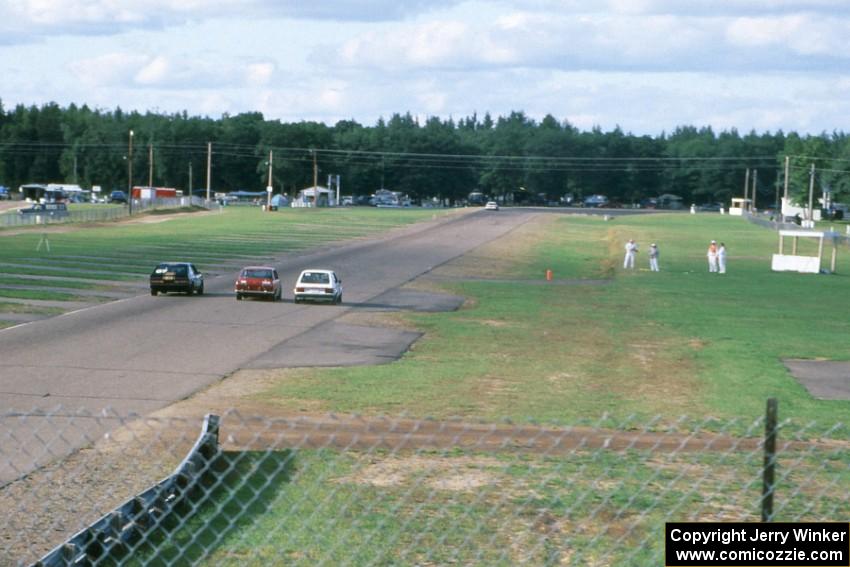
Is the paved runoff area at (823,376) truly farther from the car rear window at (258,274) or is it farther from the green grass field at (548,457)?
the car rear window at (258,274)

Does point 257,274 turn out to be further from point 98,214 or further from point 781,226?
point 781,226

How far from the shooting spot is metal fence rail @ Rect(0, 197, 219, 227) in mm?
100062

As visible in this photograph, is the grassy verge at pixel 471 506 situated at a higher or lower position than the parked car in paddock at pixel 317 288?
higher

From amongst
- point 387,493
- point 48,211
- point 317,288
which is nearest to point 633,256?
point 317,288

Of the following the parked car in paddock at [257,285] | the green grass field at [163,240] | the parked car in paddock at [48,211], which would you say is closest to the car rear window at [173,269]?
the parked car in paddock at [257,285]

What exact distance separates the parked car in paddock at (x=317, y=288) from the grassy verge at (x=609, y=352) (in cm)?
498

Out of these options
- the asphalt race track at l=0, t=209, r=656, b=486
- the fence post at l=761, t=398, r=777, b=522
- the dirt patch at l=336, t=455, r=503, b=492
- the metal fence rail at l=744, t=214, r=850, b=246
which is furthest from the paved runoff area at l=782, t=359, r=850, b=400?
the metal fence rail at l=744, t=214, r=850, b=246

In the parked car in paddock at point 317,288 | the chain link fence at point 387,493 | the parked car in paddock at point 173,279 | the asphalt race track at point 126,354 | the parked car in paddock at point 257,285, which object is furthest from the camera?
the parked car in paddock at point 173,279

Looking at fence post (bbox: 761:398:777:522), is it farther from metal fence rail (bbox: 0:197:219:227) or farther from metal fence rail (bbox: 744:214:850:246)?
metal fence rail (bbox: 0:197:219:227)

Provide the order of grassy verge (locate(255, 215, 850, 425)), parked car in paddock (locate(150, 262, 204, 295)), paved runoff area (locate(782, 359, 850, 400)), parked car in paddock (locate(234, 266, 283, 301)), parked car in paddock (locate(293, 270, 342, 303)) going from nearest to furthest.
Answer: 1. grassy verge (locate(255, 215, 850, 425))
2. paved runoff area (locate(782, 359, 850, 400))
3. parked car in paddock (locate(293, 270, 342, 303))
4. parked car in paddock (locate(234, 266, 283, 301))
5. parked car in paddock (locate(150, 262, 204, 295))

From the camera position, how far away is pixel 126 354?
30.3 m

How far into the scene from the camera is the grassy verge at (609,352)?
2358 cm

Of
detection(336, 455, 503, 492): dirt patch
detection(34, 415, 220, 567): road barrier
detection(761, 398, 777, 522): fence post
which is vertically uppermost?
detection(761, 398, 777, 522): fence post

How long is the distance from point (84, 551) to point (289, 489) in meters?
4.78
